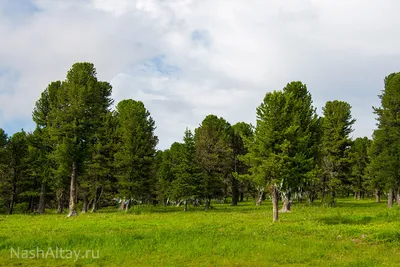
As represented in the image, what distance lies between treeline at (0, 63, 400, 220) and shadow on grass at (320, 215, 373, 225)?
4134 mm

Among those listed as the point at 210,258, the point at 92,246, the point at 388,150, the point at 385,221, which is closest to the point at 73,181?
the point at 92,246

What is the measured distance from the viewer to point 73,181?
37.9 metres

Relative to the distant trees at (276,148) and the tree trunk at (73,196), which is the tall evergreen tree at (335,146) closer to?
the distant trees at (276,148)

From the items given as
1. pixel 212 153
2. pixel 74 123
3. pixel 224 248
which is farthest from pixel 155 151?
pixel 224 248

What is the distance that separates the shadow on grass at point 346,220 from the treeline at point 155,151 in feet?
13.6

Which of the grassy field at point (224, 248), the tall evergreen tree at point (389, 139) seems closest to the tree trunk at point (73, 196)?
the grassy field at point (224, 248)

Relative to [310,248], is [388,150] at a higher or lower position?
higher

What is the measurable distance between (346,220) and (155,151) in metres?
27.7

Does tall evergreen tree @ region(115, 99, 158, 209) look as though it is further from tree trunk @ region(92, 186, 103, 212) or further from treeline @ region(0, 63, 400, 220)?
tree trunk @ region(92, 186, 103, 212)

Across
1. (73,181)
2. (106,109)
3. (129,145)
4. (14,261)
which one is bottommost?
(14,261)

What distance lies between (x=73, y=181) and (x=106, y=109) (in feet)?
53.3

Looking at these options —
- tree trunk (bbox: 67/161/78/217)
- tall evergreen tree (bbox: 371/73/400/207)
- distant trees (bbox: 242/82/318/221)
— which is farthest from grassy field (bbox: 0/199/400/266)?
tall evergreen tree (bbox: 371/73/400/207)

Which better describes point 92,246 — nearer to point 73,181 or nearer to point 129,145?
point 73,181

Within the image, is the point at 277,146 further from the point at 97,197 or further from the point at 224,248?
the point at 97,197
